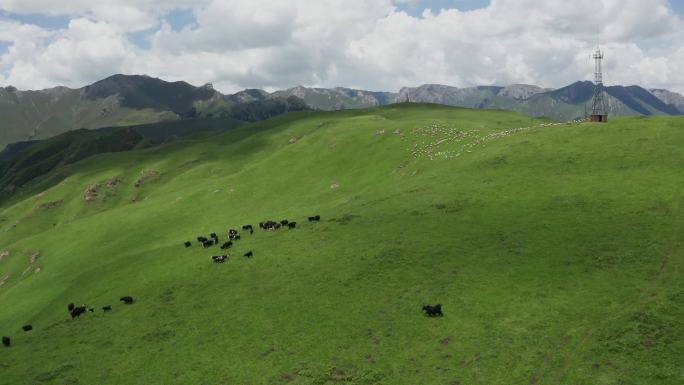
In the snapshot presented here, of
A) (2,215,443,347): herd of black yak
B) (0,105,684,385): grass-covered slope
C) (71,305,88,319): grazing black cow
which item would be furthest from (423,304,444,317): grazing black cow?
(71,305,88,319): grazing black cow

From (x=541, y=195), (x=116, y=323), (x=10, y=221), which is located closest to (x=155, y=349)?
(x=116, y=323)

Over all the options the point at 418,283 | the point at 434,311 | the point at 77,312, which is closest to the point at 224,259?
the point at 77,312

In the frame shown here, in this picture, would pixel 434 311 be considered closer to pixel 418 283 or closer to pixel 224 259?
pixel 418 283

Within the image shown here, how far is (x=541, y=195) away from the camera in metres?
63.8

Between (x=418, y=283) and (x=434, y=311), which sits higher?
(x=418, y=283)

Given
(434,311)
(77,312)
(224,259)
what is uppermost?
(224,259)

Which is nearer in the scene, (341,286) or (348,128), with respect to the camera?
(341,286)

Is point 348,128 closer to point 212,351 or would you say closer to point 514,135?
point 514,135

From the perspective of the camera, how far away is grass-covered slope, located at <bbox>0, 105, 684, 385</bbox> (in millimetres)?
35531

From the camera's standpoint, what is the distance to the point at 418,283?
4669 centimetres

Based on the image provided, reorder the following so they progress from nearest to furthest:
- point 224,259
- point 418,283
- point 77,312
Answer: point 418,283
point 77,312
point 224,259

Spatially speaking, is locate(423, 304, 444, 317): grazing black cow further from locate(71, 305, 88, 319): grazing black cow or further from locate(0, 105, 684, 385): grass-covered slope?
locate(71, 305, 88, 319): grazing black cow

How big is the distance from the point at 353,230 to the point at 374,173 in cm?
3802

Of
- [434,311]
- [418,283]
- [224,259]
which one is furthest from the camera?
[224,259]
